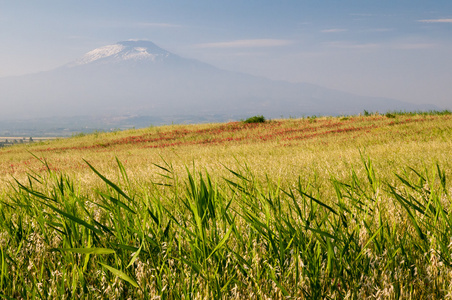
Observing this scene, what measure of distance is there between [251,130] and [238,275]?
77.5 feet


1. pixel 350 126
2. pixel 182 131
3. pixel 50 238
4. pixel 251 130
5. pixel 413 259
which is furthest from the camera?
pixel 182 131

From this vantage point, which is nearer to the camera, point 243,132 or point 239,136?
point 239,136

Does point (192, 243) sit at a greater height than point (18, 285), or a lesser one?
greater

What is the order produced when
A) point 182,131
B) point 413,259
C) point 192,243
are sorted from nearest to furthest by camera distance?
A: 1. point 192,243
2. point 413,259
3. point 182,131

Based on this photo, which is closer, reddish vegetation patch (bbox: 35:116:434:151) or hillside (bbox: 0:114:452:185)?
hillside (bbox: 0:114:452:185)

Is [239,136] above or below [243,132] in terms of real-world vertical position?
below

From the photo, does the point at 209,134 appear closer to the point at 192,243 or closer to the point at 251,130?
the point at 251,130

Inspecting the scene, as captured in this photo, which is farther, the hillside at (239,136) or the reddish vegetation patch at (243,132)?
the reddish vegetation patch at (243,132)

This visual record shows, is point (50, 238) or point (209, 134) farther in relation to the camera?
point (209, 134)

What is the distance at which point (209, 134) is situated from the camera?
25.6 meters

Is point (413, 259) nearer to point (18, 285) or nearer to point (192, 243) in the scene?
point (192, 243)

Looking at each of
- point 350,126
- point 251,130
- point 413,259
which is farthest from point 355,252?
point 251,130

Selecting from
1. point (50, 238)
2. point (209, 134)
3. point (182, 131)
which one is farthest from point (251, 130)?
point (50, 238)

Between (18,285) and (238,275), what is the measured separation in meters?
1.33
